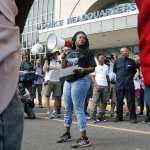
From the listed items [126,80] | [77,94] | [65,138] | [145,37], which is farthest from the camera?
[126,80]

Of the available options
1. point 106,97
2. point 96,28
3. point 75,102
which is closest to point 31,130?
point 75,102

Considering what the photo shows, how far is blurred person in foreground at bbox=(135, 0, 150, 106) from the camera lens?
2.53 m

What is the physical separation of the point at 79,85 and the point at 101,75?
16.0ft

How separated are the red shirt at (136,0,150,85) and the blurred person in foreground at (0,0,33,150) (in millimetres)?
675

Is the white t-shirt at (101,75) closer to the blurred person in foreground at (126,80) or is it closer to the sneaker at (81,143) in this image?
the blurred person in foreground at (126,80)

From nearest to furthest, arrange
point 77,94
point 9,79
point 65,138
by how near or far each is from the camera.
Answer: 1. point 9,79
2. point 77,94
3. point 65,138

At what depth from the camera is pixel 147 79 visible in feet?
8.41

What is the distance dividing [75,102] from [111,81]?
552 cm

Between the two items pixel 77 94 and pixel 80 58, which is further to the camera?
pixel 80 58

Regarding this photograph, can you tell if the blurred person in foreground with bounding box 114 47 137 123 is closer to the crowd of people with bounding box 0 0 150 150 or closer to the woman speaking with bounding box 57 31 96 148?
the crowd of people with bounding box 0 0 150 150

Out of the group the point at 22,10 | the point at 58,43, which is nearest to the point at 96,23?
the point at 58,43

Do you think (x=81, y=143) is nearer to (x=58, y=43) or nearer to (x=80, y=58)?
(x=80, y=58)

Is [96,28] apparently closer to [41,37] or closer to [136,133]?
[41,37]

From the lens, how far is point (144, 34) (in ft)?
8.36
